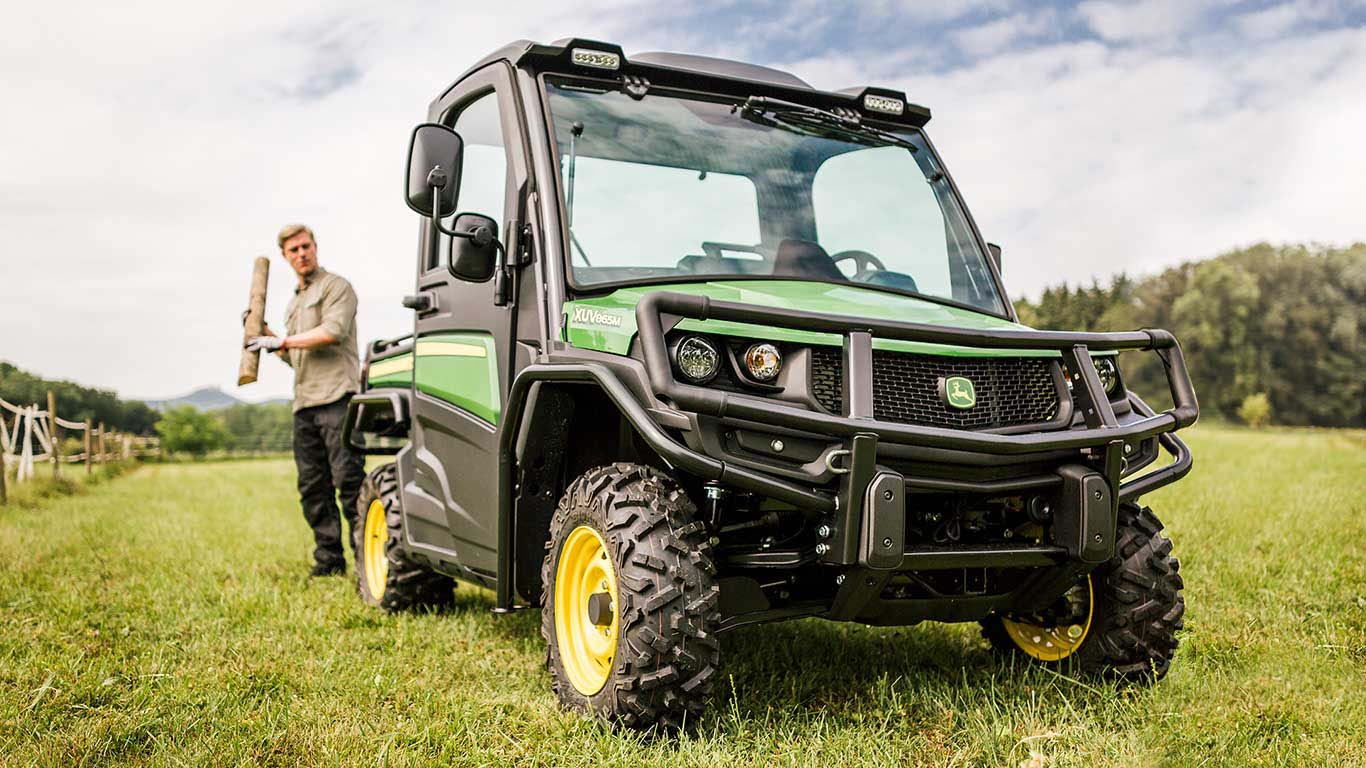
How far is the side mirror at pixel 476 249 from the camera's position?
A: 176 inches

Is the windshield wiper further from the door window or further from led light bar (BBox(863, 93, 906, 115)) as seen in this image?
the door window

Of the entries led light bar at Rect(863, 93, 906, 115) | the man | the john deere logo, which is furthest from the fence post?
the john deere logo

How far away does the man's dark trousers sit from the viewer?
24.8 feet

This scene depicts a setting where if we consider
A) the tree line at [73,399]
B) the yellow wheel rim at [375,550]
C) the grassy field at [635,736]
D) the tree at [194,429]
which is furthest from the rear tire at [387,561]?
the tree at [194,429]

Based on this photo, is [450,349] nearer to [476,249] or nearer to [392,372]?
[476,249]

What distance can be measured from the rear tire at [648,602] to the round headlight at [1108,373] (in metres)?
1.58

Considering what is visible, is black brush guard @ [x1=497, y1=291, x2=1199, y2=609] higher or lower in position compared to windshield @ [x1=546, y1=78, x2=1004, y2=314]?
lower

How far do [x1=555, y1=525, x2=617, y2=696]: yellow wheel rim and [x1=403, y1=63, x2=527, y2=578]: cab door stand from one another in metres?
0.64

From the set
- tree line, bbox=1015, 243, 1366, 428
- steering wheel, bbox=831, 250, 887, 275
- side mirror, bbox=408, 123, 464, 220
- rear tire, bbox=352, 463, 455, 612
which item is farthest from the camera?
tree line, bbox=1015, 243, 1366, 428

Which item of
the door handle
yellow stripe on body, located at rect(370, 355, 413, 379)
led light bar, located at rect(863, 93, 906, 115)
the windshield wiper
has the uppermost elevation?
led light bar, located at rect(863, 93, 906, 115)

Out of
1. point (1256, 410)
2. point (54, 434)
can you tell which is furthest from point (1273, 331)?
point (54, 434)

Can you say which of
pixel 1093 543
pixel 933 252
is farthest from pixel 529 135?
pixel 1093 543

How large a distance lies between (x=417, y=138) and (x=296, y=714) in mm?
2083

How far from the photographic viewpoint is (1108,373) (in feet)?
13.9
